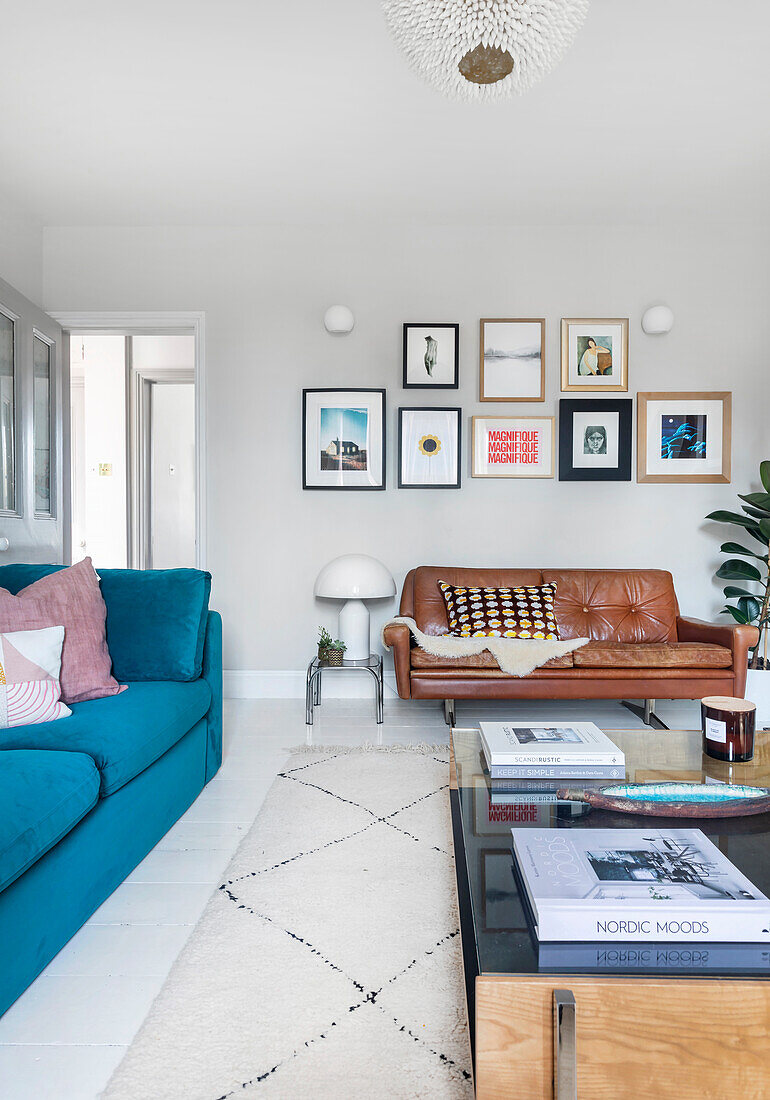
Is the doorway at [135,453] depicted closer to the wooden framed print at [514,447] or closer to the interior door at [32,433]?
the interior door at [32,433]

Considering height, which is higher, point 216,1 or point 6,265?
point 216,1

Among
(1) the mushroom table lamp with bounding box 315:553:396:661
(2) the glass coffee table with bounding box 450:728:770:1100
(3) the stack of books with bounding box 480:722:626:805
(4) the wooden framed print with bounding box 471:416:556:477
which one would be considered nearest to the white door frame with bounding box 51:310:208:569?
(1) the mushroom table lamp with bounding box 315:553:396:661

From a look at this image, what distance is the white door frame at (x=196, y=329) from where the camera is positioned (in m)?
4.15

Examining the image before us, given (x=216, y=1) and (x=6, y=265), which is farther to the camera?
(x=6, y=265)

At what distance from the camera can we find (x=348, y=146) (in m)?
3.21

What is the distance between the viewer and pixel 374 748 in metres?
3.10

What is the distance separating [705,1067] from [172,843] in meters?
1.71

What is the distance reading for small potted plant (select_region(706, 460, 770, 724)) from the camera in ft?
11.5

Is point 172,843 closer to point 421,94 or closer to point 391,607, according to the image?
point 391,607

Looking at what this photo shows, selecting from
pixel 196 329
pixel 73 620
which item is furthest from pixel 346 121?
pixel 73 620

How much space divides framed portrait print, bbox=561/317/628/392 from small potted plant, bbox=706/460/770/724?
953 mm

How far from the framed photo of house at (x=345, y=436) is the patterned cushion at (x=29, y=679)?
2.24 m

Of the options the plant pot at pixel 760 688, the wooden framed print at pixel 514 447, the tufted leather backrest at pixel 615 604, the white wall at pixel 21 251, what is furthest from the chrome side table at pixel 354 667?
the white wall at pixel 21 251

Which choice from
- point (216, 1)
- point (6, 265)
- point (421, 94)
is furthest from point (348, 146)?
point (6, 265)
